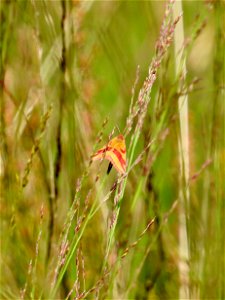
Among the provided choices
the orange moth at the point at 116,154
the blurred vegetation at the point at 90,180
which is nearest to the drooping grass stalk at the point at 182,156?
the blurred vegetation at the point at 90,180

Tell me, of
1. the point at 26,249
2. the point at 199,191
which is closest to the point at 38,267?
the point at 26,249

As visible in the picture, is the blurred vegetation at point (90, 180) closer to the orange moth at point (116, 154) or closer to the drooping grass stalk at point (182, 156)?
the drooping grass stalk at point (182, 156)

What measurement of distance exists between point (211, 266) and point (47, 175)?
14.6 inches

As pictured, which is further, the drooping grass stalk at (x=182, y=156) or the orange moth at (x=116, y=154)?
the drooping grass stalk at (x=182, y=156)

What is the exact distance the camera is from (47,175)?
5.30 ft

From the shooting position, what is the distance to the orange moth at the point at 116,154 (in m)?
1.02

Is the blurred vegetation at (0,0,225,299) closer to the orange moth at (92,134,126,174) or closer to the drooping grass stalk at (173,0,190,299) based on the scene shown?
the drooping grass stalk at (173,0,190,299)

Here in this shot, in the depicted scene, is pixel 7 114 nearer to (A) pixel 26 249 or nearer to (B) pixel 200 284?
(A) pixel 26 249

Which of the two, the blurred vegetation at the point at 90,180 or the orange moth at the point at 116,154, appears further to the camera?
the blurred vegetation at the point at 90,180

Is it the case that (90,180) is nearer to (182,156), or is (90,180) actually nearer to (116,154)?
(182,156)

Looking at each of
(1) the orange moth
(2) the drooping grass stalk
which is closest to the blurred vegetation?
(2) the drooping grass stalk

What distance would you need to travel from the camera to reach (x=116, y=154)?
3.40 ft

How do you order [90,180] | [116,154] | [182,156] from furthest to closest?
1. [90,180]
2. [182,156]
3. [116,154]

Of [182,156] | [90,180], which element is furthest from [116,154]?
[90,180]
